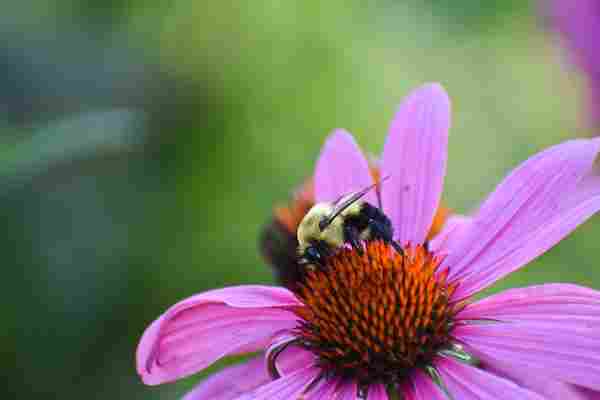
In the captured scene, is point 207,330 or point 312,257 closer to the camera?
point 207,330

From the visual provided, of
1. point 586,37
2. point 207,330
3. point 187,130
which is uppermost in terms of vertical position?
point 586,37

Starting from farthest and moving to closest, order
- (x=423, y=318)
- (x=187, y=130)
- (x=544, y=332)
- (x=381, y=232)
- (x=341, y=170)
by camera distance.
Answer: (x=187, y=130)
(x=341, y=170)
(x=381, y=232)
(x=423, y=318)
(x=544, y=332)

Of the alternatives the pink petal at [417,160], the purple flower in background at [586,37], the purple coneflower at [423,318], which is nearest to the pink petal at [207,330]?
the purple coneflower at [423,318]

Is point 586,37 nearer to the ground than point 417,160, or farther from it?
farther from it

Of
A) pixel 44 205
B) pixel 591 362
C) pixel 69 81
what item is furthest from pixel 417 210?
pixel 69 81

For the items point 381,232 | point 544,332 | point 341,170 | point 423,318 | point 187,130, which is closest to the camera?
point 544,332

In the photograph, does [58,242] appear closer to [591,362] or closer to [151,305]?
[151,305]

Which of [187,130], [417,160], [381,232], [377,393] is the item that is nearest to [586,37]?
[417,160]

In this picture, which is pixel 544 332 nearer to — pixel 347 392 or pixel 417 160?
pixel 347 392
